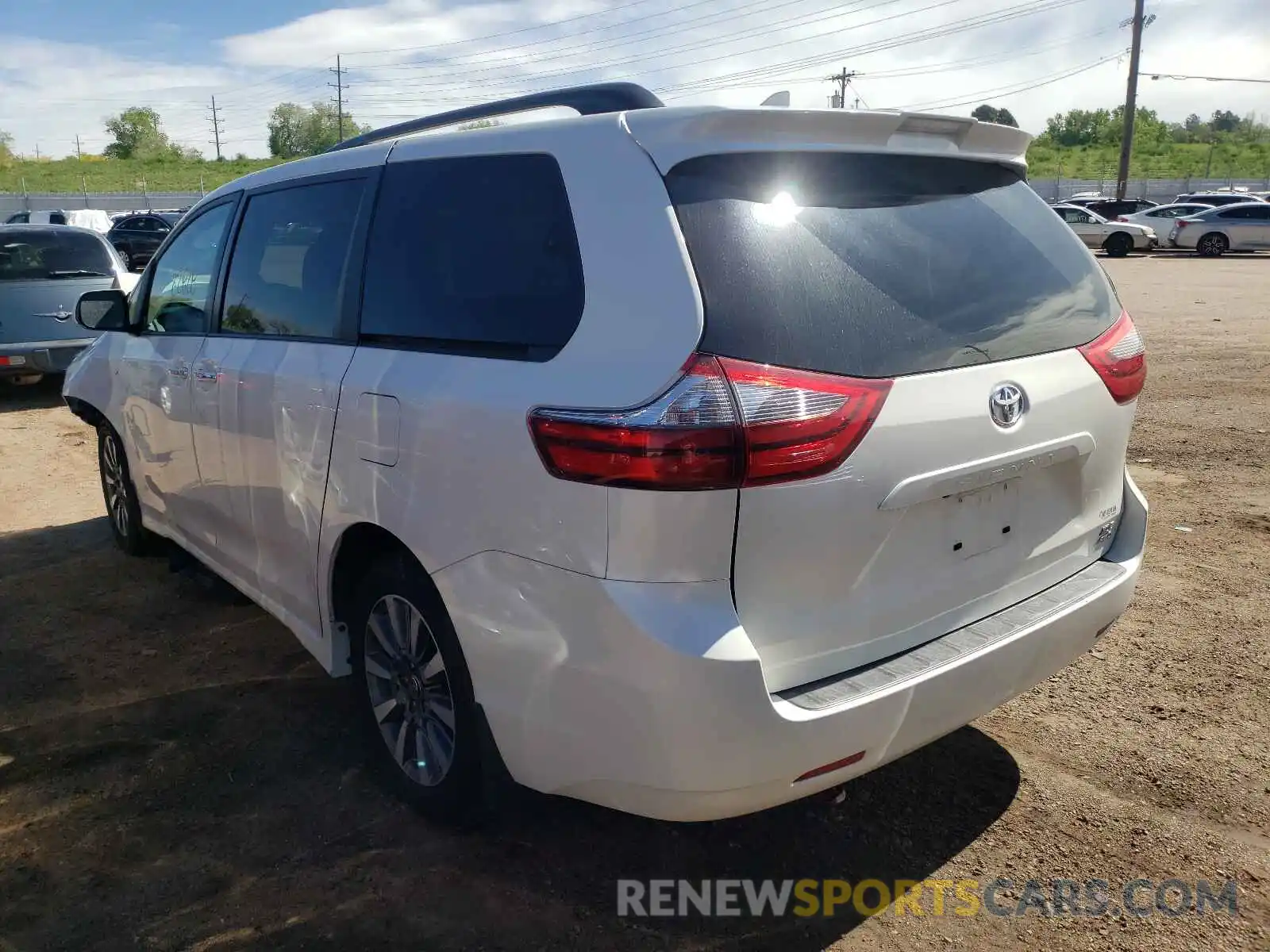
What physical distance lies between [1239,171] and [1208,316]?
2894 inches

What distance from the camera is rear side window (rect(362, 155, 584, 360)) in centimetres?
245

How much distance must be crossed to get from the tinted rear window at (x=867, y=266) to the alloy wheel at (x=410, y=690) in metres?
1.29

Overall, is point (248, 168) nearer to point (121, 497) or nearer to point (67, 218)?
point (67, 218)

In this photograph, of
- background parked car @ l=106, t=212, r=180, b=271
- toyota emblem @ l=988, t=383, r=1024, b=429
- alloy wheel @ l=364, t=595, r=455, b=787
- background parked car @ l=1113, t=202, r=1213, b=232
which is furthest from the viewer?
background parked car @ l=1113, t=202, r=1213, b=232

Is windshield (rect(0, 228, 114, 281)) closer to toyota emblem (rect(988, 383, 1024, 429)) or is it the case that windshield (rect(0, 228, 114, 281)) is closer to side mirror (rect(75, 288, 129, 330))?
side mirror (rect(75, 288, 129, 330))

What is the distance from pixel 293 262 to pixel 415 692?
158cm

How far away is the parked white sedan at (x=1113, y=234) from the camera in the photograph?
1182 inches

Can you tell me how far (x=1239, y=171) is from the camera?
74688mm

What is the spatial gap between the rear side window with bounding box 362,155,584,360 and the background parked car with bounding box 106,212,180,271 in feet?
91.8

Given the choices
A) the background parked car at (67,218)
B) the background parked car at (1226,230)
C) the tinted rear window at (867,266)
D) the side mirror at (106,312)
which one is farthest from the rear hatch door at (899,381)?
the background parked car at (1226,230)

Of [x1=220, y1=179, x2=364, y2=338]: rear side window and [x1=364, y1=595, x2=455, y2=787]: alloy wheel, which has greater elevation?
[x1=220, y1=179, x2=364, y2=338]: rear side window

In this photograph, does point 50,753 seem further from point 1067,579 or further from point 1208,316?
point 1208,316

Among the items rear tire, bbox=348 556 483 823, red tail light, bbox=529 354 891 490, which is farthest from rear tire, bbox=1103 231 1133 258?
red tail light, bbox=529 354 891 490

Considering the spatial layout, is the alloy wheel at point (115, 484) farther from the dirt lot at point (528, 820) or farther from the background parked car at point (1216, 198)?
the background parked car at point (1216, 198)
